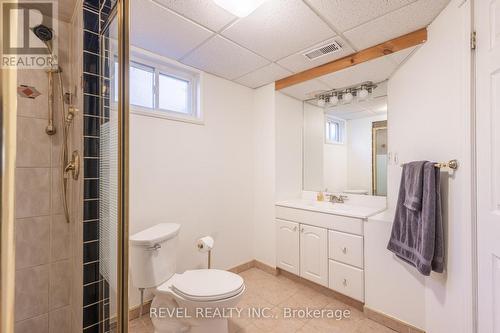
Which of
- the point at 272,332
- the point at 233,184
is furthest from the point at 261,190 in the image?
the point at 272,332

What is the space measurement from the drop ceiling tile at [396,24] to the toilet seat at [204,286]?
6.36 feet

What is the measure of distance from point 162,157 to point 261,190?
3.94ft

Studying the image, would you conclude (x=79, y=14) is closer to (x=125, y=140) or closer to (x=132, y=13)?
(x=132, y=13)

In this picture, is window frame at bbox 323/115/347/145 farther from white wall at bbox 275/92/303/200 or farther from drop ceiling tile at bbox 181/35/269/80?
drop ceiling tile at bbox 181/35/269/80

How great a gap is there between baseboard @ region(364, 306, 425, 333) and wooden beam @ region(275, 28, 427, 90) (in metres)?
1.99

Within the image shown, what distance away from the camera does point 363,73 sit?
2.10 metres

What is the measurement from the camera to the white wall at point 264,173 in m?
2.58

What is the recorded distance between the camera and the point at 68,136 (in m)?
1.39

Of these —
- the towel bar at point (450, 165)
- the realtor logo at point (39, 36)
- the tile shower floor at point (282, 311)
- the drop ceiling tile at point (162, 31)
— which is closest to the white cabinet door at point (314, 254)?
the tile shower floor at point (282, 311)

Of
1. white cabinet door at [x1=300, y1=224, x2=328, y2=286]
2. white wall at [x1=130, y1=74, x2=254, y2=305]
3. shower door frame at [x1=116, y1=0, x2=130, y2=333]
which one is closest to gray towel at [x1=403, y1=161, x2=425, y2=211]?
white cabinet door at [x1=300, y1=224, x2=328, y2=286]

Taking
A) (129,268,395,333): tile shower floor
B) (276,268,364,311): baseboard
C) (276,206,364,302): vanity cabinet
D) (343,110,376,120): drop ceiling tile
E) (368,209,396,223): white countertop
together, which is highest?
(343,110,376,120): drop ceiling tile

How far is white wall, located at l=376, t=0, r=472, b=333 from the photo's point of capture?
3.96 ft

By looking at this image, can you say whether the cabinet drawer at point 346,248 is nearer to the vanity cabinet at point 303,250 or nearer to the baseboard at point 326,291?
the vanity cabinet at point 303,250

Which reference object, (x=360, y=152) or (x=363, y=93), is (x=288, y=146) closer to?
(x=360, y=152)
